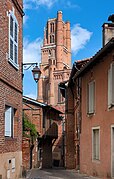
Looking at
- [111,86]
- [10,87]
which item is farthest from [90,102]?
[10,87]

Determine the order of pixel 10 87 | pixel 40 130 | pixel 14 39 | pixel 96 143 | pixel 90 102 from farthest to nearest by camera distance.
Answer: pixel 40 130, pixel 90 102, pixel 96 143, pixel 14 39, pixel 10 87

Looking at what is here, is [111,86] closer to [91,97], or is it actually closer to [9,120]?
[91,97]

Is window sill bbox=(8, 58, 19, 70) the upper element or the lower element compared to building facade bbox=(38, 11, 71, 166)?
lower

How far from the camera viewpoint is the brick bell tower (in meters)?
105

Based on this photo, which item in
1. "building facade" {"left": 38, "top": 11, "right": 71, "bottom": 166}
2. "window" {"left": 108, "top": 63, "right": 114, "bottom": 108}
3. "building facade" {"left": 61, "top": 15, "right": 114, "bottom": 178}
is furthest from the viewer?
"building facade" {"left": 38, "top": 11, "right": 71, "bottom": 166}

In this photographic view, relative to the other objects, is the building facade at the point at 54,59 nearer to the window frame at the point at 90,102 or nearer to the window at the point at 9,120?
the window frame at the point at 90,102

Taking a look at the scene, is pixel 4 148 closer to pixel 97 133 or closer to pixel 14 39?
pixel 14 39

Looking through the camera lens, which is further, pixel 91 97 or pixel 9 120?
pixel 91 97

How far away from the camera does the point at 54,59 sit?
11775 centimetres

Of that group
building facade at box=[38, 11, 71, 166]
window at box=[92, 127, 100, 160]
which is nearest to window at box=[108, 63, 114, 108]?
window at box=[92, 127, 100, 160]

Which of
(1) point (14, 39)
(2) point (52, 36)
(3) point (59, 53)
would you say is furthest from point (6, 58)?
(2) point (52, 36)

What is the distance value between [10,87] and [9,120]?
48.3 inches

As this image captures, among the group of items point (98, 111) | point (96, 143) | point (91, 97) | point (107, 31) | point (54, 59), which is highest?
point (54, 59)

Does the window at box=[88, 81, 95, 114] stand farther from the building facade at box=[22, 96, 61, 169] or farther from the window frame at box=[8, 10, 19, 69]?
the building facade at box=[22, 96, 61, 169]
